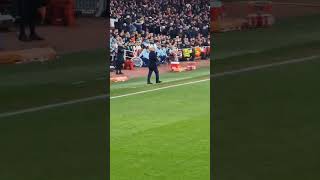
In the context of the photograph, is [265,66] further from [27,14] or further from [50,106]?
[27,14]

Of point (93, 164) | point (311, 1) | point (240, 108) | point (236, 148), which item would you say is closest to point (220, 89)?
point (240, 108)

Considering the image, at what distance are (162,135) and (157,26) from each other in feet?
4.19

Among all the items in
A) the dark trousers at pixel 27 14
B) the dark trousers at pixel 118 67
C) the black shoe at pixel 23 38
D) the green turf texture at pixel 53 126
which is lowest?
the green turf texture at pixel 53 126

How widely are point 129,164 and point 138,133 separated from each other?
142 centimetres

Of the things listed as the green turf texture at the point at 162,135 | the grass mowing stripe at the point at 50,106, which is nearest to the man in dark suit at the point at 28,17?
the grass mowing stripe at the point at 50,106

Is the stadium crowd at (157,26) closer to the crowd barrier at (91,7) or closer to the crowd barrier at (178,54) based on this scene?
the crowd barrier at (178,54)

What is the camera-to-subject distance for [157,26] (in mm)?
9672

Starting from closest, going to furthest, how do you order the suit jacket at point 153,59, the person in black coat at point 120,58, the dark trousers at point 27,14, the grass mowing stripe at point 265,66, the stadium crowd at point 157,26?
the person in black coat at point 120,58 < the stadium crowd at point 157,26 < the suit jacket at point 153,59 < the grass mowing stripe at point 265,66 < the dark trousers at point 27,14

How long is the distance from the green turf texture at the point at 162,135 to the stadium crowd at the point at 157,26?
1029 mm

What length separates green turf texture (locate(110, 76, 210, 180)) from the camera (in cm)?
818

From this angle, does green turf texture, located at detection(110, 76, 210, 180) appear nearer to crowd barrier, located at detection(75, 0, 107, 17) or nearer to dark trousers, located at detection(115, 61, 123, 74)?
dark trousers, located at detection(115, 61, 123, 74)

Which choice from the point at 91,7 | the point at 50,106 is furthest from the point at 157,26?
the point at 91,7

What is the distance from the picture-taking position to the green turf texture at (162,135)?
8.18m

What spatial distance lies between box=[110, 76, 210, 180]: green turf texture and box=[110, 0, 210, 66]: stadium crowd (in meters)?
1.03
